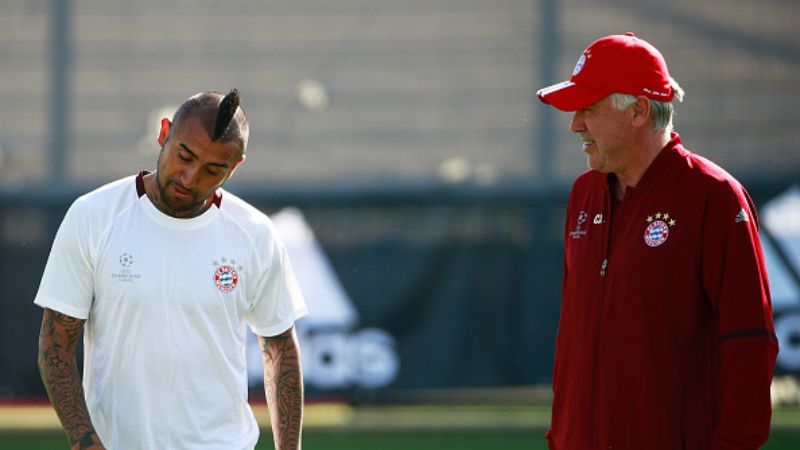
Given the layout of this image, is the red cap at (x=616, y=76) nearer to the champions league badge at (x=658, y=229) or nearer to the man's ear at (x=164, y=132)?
the champions league badge at (x=658, y=229)

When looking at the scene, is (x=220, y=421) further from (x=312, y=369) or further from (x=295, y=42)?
(x=295, y=42)

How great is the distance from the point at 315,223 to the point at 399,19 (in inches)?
43.8

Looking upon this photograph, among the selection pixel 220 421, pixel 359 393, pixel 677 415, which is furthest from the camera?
pixel 359 393

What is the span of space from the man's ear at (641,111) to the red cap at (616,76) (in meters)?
0.03

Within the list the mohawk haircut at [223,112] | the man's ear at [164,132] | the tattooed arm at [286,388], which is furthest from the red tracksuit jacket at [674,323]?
the man's ear at [164,132]

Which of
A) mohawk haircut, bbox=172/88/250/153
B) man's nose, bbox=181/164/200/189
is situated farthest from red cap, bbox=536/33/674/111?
man's nose, bbox=181/164/200/189

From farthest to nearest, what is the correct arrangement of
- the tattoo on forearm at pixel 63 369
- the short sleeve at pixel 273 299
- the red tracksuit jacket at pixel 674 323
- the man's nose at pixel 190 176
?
the short sleeve at pixel 273 299 < the man's nose at pixel 190 176 < the tattoo on forearm at pixel 63 369 < the red tracksuit jacket at pixel 674 323

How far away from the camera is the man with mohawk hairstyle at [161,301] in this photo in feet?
10.4

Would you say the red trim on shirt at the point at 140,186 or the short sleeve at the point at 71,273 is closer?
the short sleeve at the point at 71,273

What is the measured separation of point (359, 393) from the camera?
5.80 m

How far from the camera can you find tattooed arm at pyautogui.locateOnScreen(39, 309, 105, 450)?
10.1 ft

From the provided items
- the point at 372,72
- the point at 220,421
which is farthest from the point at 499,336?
the point at 220,421

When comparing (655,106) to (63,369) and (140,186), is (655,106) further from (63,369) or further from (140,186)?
(63,369)

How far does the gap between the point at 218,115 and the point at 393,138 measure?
106 inches
